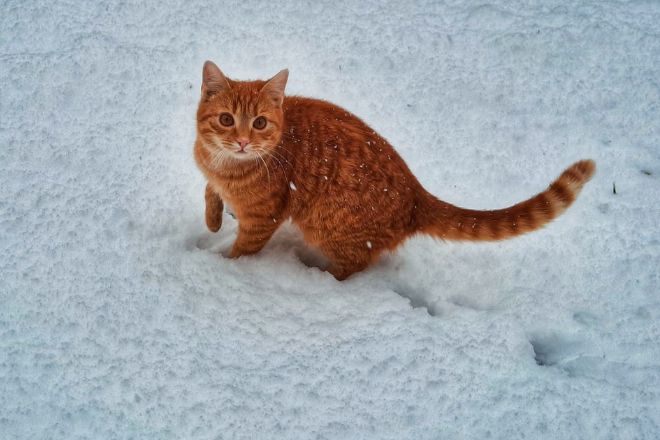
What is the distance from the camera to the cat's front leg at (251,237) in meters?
2.65

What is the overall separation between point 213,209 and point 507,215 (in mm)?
1589

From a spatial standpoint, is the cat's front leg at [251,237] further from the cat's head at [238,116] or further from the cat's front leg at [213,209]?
the cat's head at [238,116]

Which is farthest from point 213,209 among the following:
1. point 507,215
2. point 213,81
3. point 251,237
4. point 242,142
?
point 507,215

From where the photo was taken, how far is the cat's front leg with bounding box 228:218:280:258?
104 inches

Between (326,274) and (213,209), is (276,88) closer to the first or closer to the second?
(213,209)

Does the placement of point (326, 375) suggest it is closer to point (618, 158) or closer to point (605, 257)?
point (605, 257)

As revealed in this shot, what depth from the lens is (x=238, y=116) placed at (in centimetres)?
244

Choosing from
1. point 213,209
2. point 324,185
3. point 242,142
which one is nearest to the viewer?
point 242,142

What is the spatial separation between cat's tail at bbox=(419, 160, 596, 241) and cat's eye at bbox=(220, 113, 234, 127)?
43.2 inches

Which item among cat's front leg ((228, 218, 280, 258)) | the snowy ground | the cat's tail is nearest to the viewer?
the snowy ground

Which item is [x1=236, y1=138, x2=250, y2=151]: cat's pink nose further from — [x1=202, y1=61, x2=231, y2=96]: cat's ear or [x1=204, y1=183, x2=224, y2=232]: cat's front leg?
[x1=204, y1=183, x2=224, y2=232]: cat's front leg

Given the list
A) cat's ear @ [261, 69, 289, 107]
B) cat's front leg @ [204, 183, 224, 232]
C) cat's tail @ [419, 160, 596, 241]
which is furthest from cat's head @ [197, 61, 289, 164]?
cat's tail @ [419, 160, 596, 241]

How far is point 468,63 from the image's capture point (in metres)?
3.62

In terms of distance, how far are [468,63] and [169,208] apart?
2.34m
